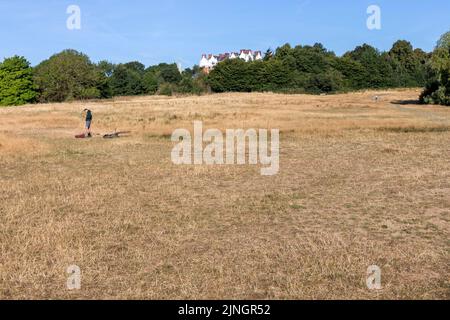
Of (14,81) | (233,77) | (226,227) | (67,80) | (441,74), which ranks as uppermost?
(233,77)

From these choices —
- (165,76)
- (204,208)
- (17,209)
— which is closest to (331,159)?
(204,208)

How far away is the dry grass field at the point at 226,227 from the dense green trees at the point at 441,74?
40.5 metres

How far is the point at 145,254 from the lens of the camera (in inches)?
328

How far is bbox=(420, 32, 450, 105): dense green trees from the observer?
56031mm

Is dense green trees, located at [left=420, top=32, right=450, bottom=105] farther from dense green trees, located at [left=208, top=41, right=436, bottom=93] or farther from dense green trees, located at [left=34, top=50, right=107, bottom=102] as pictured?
dense green trees, located at [left=34, top=50, right=107, bottom=102]

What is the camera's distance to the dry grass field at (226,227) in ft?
23.0

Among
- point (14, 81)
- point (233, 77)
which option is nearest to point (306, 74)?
point (233, 77)

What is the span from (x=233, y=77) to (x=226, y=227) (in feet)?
365

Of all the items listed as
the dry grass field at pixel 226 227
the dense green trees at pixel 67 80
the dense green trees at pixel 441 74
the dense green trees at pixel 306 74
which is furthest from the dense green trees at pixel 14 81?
the dry grass field at pixel 226 227

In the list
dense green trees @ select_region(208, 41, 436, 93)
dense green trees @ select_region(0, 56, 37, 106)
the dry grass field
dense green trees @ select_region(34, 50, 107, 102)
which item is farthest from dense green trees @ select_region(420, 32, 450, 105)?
dense green trees @ select_region(0, 56, 37, 106)

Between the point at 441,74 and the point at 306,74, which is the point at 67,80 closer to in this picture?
the point at 306,74

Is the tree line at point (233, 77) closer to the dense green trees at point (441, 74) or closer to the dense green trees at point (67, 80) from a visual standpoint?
the dense green trees at point (67, 80)

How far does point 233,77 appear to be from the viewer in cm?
11869

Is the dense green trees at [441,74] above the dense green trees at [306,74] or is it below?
below
